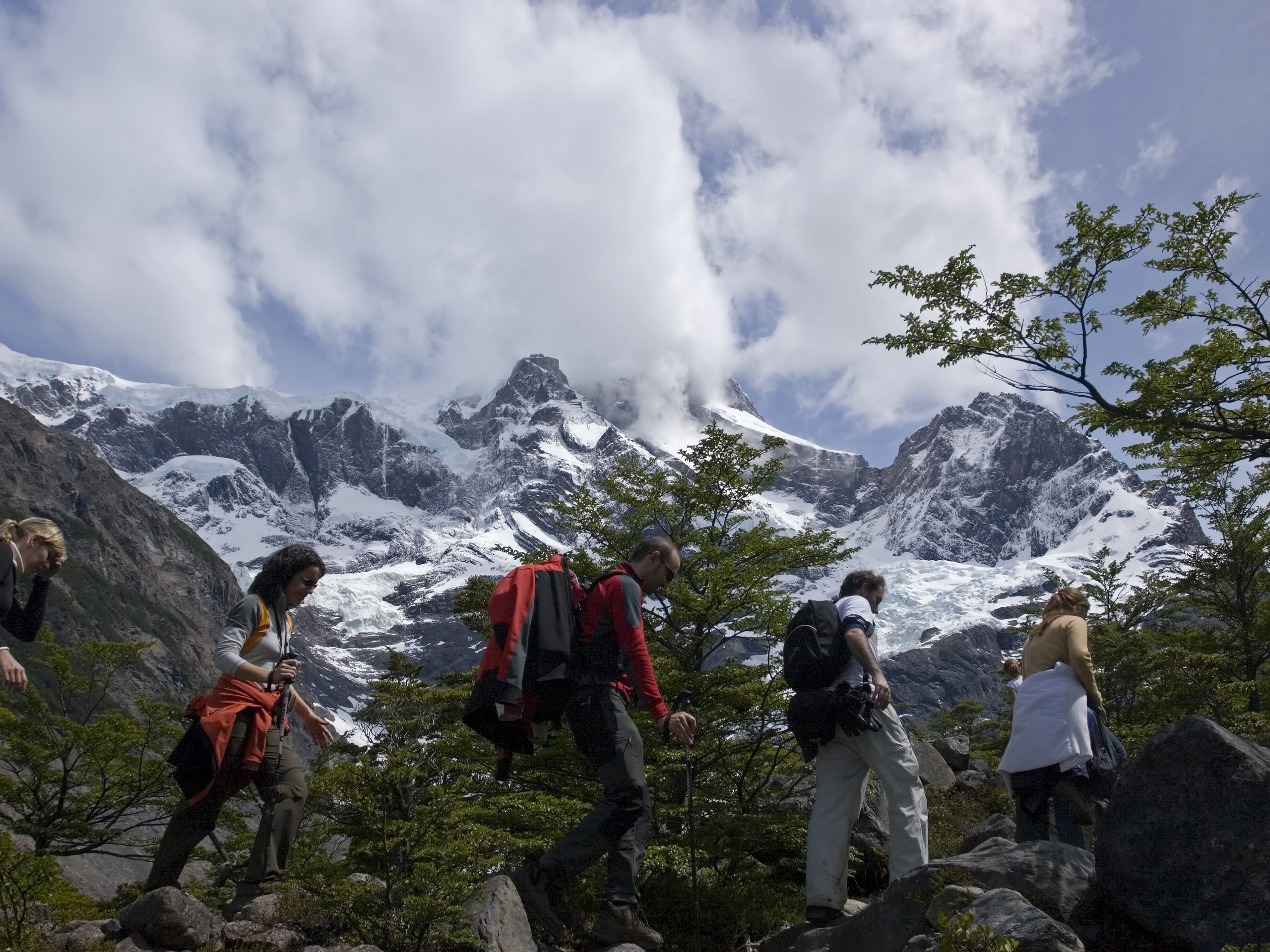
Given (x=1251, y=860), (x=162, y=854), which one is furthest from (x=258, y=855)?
(x=1251, y=860)

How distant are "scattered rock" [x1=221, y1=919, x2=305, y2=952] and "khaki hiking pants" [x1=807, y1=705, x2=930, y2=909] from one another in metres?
2.84

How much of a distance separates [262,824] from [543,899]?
5.64 ft

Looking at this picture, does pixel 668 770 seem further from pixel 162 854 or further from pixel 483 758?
pixel 162 854

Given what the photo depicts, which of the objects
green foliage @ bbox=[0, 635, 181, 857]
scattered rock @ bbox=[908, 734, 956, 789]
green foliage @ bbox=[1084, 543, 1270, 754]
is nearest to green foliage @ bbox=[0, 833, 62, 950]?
green foliage @ bbox=[0, 635, 181, 857]

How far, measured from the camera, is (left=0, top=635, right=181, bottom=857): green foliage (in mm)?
13734

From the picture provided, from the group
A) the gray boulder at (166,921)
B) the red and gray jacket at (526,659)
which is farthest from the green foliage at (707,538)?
the gray boulder at (166,921)

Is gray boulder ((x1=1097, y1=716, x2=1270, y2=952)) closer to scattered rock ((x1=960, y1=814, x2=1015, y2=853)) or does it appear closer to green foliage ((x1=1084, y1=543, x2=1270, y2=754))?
scattered rock ((x1=960, y1=814, x2=1015, y2=853))

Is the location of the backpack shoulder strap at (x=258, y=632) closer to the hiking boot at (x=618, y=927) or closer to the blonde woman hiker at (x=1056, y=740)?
the hiking boot at (x=618, y=927)

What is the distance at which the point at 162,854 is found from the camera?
4695 millimetres

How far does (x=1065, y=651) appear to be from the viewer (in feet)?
17.9

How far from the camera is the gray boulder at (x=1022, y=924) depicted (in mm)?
3217

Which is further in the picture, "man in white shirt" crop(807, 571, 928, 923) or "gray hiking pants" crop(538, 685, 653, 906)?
"man in white shirt" crop(807, 571, 928, 923)

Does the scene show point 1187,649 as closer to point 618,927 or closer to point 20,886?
point 618,927

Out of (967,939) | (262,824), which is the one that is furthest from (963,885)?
(262,824)
